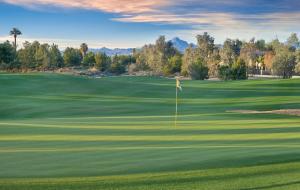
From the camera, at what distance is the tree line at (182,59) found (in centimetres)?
9716

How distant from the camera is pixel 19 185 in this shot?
9914mm

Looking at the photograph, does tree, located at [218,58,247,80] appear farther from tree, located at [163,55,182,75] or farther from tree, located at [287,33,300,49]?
tree, located at [287,33,300,49]

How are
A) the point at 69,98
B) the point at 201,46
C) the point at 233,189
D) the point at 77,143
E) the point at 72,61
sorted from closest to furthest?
the point at 233,189 → the point at 77,143 → the point at 69,98 → the point at 72,61 → the point at 201,46

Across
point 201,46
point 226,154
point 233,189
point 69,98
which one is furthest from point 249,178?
point 201,46

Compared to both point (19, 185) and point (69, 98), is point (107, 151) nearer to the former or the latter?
point (19, 185)

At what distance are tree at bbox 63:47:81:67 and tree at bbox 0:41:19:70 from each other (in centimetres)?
3205

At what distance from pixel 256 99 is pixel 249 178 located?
37776 mm

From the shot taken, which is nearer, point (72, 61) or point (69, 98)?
point (69, 98)

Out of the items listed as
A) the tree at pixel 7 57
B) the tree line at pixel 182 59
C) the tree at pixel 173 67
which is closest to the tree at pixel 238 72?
the tree line at pixel 182 59

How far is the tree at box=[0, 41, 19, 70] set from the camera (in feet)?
284

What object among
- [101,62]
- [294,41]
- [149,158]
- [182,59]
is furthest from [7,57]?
[294,41]

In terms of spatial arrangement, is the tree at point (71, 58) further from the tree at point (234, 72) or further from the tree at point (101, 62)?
the tree at point (234, 72)

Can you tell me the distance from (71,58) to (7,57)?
4063 cm

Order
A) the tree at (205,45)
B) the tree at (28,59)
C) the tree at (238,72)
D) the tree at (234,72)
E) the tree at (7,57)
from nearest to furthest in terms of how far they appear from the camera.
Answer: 1. the tree at (7,57)
2. the tree at (238,72)
3. the tree at (234,72)
4. the tree at (28,59)
5. the tree at (205,45)
